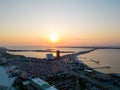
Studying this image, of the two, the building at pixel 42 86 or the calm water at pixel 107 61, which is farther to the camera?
the calm water at pixel 107 61

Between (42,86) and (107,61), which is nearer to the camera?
(42,86)

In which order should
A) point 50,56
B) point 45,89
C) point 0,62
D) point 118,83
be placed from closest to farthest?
point 45,89 → point 118,83 → point 0,62 → point 50,56

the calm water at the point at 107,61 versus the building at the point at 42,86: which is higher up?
the building at the point at 42,86

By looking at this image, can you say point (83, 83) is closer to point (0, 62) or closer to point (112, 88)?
point (112, 88)

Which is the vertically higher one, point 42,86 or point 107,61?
point 42,86

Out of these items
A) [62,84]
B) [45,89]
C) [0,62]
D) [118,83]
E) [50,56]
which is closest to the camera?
[45,89]

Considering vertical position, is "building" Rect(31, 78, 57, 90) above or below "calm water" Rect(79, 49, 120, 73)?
above

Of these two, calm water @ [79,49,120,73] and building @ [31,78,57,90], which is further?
calm water @ [79,49,120,73]

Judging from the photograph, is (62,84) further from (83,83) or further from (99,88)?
(99,88)

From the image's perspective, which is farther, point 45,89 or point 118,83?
point 118,83

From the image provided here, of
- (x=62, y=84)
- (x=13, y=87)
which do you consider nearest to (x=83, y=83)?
(x=62, y=84)
